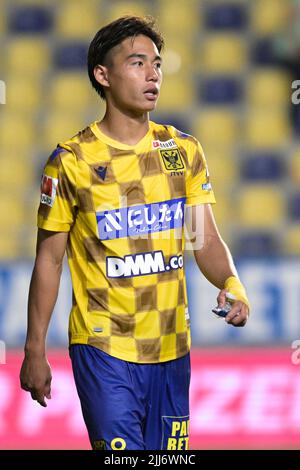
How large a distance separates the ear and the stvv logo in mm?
423

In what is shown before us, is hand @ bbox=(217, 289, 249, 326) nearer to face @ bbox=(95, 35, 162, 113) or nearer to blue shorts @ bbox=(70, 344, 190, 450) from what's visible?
blue shorts @ bbox=(70, 344, 190, 450)

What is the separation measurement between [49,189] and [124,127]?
1.01 ft

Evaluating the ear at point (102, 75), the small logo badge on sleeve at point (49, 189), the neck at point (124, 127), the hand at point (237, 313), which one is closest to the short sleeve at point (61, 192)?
the small logo badge on sleeve at point (49, 189)

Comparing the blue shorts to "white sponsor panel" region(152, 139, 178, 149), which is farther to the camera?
"white sponsor panel" region(152, 139, 178, 149)

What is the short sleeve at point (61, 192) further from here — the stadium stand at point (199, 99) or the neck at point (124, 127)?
the stadium stand at point (199, 99)

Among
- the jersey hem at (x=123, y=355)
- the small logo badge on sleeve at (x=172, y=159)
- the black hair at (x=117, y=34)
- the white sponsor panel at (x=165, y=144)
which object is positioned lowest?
the jersey hem at (x=123, y=355)

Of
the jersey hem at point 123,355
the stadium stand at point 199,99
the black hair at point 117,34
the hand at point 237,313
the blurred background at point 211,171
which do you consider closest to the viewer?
the hand at point 237,313

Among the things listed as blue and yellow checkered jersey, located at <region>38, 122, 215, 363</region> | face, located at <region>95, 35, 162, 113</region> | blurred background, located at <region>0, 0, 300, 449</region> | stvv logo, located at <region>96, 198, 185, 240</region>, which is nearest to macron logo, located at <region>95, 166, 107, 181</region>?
blue and yellow checkered jersey, located at <region>38, 122, 215, 363</region>

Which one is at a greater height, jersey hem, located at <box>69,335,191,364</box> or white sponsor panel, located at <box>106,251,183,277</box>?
white sponsor panel, located at <box>106,251,183,277</box>

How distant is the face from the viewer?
3.38 meters

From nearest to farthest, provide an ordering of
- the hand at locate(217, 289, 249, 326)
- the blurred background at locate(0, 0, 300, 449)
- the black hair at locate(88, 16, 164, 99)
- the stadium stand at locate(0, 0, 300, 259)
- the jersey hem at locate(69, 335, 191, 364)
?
the hand at locate(217, 289, 249, 326), the jersey hem at locate(69, 335, 191, 364), the black hair at locate(88, 16, 164, 99), the blurred background at locate(0, 0, 300, 449), the stadium stand at locate(0, 0, 300, 259)

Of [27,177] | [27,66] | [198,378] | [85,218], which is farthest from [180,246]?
[27,66]

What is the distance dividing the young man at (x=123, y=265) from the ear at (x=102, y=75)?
0.04 m

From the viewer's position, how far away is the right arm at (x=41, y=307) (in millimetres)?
3373
